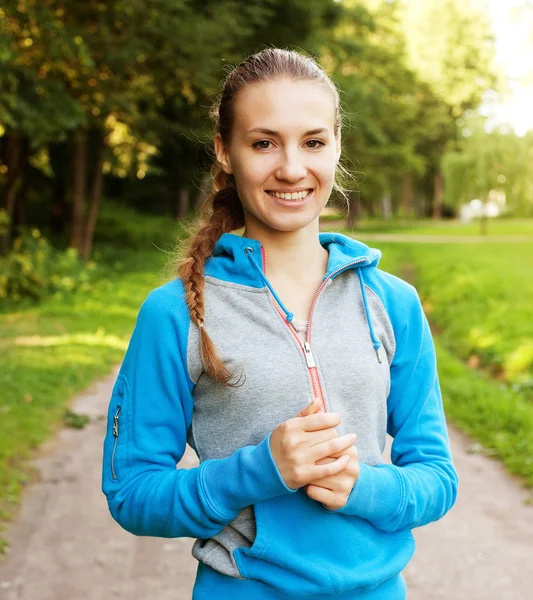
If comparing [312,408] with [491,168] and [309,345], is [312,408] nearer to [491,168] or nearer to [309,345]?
[309,345]

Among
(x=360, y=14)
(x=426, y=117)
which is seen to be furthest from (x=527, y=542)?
(x=426, y=117)

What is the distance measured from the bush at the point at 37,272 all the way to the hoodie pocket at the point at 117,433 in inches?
457

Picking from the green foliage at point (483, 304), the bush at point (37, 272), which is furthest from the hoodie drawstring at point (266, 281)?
the bush at point (37, 272)

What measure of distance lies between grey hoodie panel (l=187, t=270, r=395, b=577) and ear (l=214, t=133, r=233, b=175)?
335 mm

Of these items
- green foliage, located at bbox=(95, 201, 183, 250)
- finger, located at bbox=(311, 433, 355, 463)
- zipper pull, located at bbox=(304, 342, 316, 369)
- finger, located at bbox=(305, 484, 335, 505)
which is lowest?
green foliage, located at bbox=(95, 201, 183, 250)

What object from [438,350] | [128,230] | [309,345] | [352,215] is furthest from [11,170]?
[309,345]

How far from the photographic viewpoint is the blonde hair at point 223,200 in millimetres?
1694

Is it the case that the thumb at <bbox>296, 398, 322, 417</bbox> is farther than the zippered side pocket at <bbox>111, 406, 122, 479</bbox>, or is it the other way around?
the zippered side pocket at <bbox>111, 406, 122, 479</bbox>

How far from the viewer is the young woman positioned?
1.63 meters

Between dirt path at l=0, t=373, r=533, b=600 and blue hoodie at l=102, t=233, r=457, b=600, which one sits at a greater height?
blue hoodie at l=102, t=233, r=457, b=600

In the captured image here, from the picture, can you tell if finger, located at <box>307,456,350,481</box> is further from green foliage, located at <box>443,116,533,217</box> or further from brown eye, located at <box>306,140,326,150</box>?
green foliage, located at <box>443,116,533,217</box>

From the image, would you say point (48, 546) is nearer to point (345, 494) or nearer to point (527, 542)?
point (527, 542)

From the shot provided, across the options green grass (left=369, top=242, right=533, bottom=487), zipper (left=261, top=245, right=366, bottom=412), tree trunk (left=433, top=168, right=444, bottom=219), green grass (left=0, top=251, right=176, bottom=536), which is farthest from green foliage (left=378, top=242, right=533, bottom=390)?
tree trunk (left=433, top=168, right=444, bottom=219)

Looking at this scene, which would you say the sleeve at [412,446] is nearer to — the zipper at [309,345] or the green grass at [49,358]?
the zipper at [309,345]
